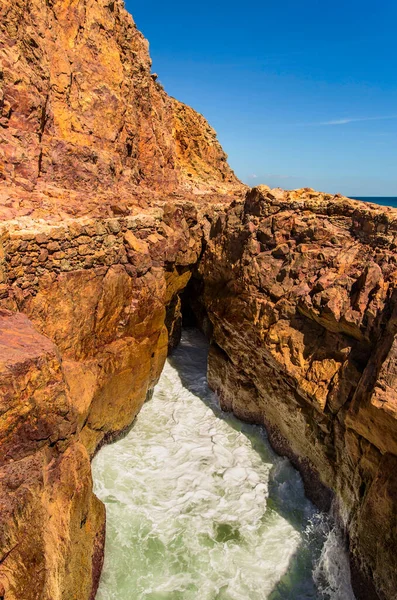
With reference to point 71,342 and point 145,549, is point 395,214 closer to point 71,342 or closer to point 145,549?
point 71,342

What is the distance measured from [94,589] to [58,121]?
46.3 feet

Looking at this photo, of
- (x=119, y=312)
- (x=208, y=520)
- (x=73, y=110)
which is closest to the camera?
(x=208, y=520)

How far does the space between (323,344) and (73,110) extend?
12.5 metres

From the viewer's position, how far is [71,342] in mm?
9195

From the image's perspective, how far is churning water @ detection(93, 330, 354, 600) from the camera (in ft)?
26.4

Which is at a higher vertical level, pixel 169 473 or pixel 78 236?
pixel 78 236

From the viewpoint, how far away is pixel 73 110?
1439 cm

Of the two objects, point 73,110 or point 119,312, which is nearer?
point 119,312

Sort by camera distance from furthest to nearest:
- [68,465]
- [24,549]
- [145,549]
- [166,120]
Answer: [166,120] < [145,549] < [68,465] < [24,549]

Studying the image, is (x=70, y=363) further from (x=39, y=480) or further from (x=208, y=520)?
(x=208, y=520)

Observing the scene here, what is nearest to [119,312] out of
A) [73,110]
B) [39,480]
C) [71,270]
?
[71,270]

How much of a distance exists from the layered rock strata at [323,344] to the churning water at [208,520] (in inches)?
30.3

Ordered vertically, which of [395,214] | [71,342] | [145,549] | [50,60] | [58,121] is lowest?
[145,549]

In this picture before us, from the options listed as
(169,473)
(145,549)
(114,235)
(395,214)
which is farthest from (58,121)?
(145,549)
